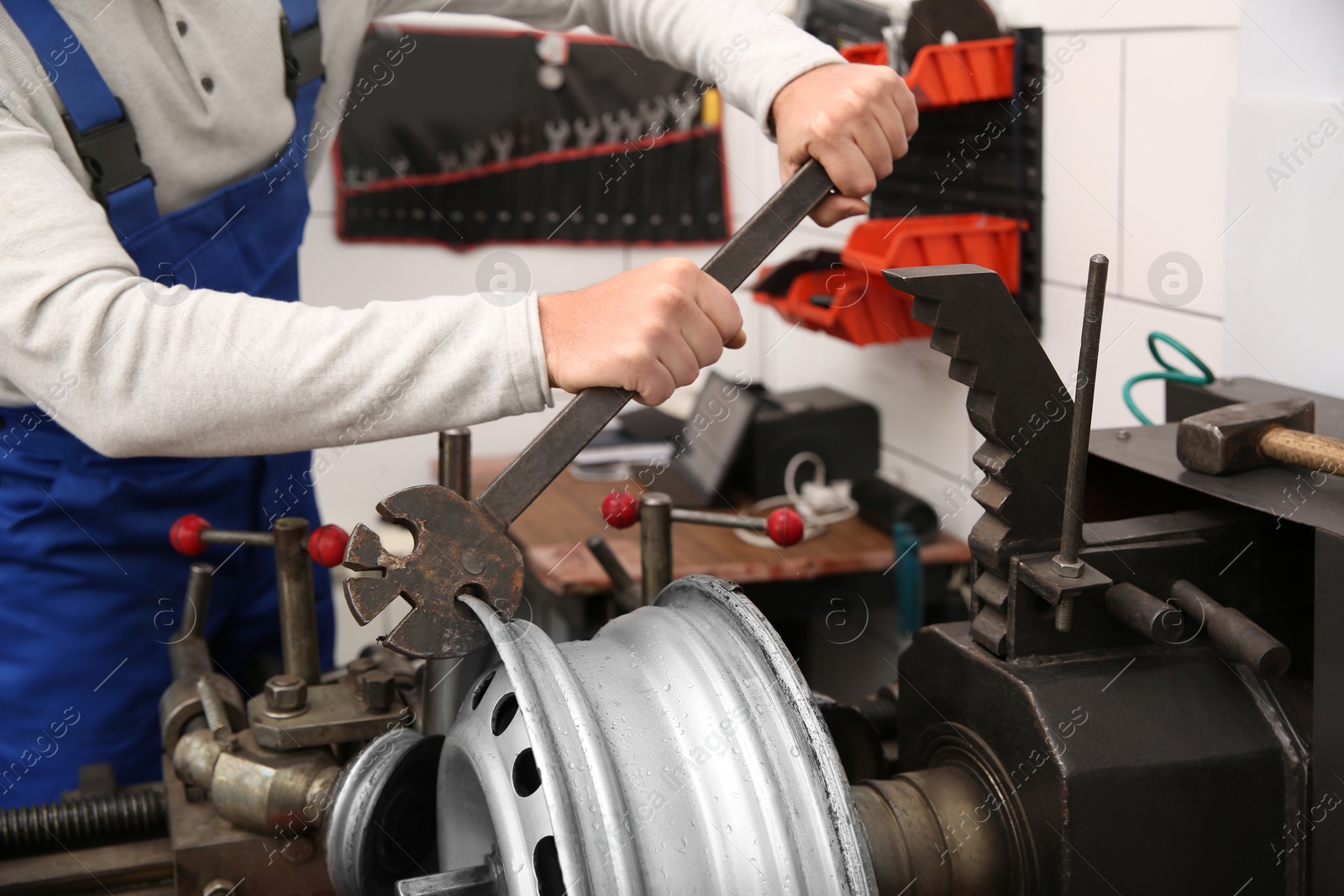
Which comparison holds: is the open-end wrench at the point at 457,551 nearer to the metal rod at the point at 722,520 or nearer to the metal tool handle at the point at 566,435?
the metal tool handle at the point at 566,435

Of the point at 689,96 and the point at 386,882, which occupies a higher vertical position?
the point at 689,96

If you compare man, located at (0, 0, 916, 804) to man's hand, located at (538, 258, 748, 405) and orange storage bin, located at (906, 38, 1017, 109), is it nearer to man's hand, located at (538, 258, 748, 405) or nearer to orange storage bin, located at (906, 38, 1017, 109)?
man's hand, located at (538, 258, 748, 405)

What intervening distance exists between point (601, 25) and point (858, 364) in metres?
1.27

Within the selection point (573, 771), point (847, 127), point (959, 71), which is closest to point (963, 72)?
point (959, 71)

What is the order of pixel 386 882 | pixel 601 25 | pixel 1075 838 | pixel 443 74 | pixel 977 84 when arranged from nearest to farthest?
pixel 1075 838 < pixel 386 882 < pixel 601 25 < pixel 977 84 < pixel 443 74

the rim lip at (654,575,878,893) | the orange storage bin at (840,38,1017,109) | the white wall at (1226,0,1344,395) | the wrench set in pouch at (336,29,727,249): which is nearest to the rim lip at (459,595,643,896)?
the rim lip at (654,575,878,893)

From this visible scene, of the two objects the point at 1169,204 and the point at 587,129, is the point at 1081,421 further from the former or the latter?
the point at 587,129

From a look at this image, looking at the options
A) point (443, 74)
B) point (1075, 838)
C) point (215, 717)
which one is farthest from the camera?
point (443, 74)

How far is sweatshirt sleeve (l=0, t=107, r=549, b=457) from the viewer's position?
90 cm

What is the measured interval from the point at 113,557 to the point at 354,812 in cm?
68

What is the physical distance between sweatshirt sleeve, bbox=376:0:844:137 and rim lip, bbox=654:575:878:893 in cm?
58

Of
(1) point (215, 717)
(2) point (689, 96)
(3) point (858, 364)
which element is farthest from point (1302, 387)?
(2) point (689, 96)

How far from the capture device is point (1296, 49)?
1.37 metres

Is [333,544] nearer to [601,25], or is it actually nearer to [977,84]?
[601,25]
